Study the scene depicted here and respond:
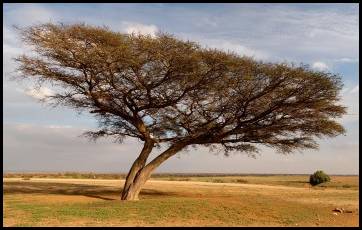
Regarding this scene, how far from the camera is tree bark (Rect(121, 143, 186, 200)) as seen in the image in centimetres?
2727

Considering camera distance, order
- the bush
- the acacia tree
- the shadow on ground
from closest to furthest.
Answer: the acacia tree, the shadow on ground, the bush

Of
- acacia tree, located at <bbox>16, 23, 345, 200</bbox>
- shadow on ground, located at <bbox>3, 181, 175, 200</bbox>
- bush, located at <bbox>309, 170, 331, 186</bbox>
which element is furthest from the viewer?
bush, located at <bbox>309, 170, 331, 186</bbox>

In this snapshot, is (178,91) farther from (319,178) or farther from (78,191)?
→ (319,178)

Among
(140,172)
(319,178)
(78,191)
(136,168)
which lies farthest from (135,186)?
(319,178)

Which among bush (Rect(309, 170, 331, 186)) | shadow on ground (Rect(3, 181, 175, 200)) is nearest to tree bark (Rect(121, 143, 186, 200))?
shadow on ground (Rect(3, 181, 175, 200))

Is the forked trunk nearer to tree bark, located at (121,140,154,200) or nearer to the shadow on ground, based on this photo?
tree bark, located at (121,140,154,200)

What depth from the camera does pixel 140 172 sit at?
27703mm

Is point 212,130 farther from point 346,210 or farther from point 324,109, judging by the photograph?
point 346,210

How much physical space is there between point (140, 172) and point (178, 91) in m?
4.61

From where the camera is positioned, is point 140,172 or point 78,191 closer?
point 140,172

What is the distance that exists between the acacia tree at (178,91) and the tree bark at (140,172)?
2.0 inches

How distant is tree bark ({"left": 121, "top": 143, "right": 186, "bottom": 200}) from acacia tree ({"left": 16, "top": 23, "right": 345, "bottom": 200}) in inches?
2.0

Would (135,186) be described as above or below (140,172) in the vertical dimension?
below

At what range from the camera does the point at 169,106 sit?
91.0 ft
